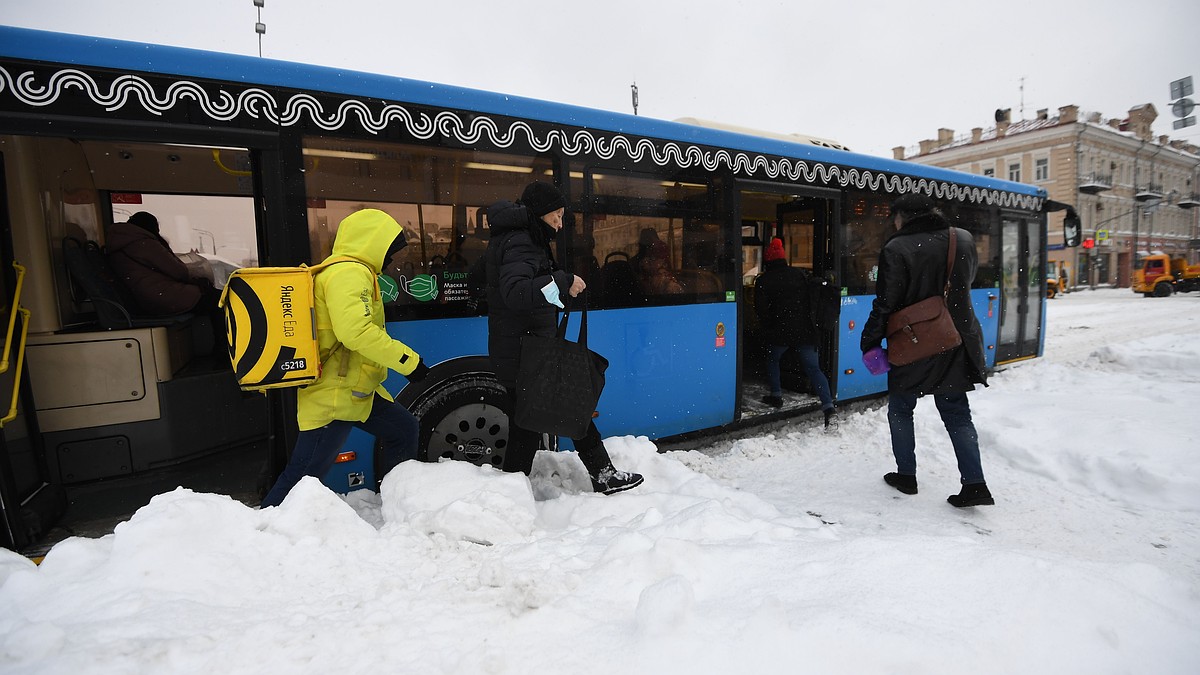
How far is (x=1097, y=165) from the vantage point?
4272 cm

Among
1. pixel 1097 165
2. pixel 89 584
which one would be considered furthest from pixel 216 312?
pixel 1097 165

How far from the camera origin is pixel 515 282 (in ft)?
10.7

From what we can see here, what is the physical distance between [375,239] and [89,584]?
1.87 metres

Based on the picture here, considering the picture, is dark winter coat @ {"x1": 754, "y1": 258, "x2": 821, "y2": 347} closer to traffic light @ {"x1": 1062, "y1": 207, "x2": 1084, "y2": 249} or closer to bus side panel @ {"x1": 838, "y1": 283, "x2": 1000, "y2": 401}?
bus side panel @ {"x1": 838, "y1": 283, "x2": 1000, "y2": 401}

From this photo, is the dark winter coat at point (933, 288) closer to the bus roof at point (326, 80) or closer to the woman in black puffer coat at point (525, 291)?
the bus roof at point (326, 80)

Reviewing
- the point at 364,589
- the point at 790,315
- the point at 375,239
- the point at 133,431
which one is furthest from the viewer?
the point at 790,315

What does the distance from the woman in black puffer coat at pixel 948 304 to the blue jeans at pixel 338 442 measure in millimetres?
3204

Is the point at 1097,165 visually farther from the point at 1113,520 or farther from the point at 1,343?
the point at 1,343

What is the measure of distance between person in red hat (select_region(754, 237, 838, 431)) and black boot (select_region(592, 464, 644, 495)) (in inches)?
116

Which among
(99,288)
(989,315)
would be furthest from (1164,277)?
(99,288)

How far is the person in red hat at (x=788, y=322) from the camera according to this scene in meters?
6.05

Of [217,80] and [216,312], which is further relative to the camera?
[216,312]

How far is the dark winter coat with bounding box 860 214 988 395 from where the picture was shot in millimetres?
3809

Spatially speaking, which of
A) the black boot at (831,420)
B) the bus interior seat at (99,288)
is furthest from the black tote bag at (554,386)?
the black boot at (831,420)
